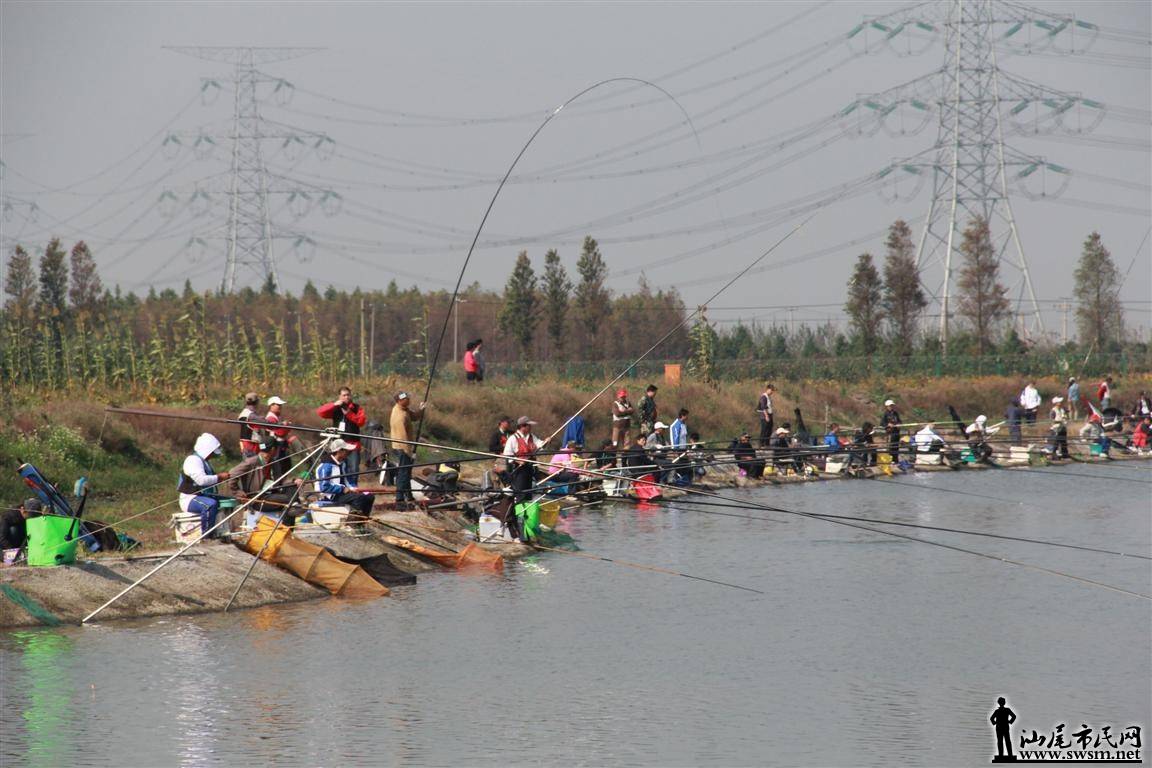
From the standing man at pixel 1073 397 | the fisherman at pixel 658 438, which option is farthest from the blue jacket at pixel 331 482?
the standing man at pixel 1073 397

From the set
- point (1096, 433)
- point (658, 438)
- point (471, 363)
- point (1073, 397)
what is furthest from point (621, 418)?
point (1073, 397)

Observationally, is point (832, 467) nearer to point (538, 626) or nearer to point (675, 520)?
point (675, 520)

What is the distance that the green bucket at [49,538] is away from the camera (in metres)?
14.8

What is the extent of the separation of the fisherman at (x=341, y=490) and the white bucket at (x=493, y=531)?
2.05 metres

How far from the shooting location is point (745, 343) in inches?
2596

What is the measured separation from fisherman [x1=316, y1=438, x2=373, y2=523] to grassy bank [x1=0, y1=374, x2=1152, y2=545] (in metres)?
1.93

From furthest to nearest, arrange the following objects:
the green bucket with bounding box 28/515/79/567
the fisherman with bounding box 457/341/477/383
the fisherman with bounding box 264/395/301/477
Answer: the fisherman with bounding box 457/341/477/383 < the fisherman with bounding box 264/395/301/477 < the green bucket with bounding box 28/515/79/567

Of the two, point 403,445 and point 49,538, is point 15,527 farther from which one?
point 403,445

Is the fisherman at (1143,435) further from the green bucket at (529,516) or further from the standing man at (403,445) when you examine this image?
the standing man at (403,445)

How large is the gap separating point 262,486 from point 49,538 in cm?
307

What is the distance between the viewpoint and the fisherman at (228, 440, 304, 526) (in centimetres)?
1695

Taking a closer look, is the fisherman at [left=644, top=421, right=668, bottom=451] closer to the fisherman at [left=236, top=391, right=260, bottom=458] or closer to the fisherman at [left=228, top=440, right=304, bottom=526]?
the fisherman at [left=236, top=391, right=260, bottom=458]

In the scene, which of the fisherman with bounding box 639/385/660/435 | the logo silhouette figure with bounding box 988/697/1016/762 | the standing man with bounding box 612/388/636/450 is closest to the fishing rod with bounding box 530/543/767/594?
the logo silhouette figure with bounding box 988/697/1016/762

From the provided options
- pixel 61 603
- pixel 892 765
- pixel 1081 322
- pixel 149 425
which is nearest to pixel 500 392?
pixel 149 425
